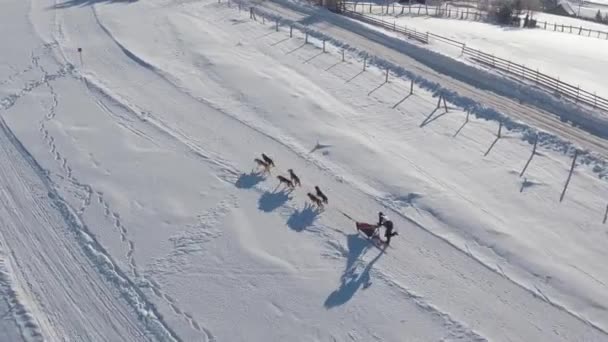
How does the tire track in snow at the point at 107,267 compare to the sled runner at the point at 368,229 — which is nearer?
the tire track in snow at the point at 107,267

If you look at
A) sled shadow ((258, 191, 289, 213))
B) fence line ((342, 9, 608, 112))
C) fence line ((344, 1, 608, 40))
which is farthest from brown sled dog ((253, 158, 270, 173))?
fence line ((344, 1, 608, 40))

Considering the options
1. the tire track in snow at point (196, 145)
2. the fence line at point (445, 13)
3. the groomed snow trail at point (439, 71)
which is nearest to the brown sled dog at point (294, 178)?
the tire track in snow at point (196, 145)

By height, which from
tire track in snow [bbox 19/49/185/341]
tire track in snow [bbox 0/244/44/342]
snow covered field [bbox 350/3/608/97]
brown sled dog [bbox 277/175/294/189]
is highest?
snow covered field [bbox 350/3/608/97]

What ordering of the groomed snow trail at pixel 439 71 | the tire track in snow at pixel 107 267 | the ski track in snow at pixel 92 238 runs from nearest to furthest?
1. the tire track in snow at pixel 107 267
2. the ski track in snow at pixel 92 238
3. the groomed snow trail at pixel 439 71

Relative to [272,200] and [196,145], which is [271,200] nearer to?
[272,200]

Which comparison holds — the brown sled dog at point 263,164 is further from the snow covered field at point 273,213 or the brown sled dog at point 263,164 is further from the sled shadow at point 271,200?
the sled shadow at point 271,200

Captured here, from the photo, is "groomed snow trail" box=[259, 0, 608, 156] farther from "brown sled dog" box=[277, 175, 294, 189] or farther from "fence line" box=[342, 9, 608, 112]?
"brown sled dog" box=[277, 175, 294, 189]
